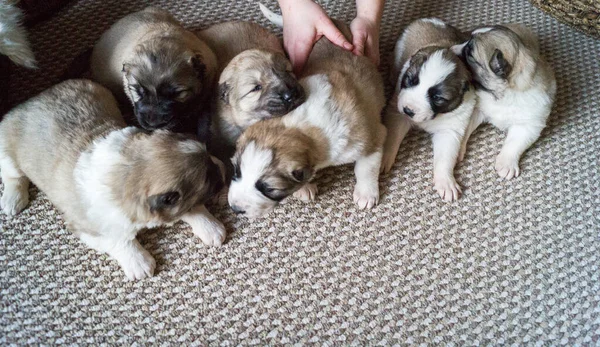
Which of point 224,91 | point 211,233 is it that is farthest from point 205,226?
point 224,91

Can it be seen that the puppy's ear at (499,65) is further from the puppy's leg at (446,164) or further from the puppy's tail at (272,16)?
the puppy's tail at (272,16)

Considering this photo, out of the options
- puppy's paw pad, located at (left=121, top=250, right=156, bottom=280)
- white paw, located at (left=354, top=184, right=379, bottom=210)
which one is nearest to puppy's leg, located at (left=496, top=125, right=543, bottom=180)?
white paw, located at (left=354, top=184, right=379, bottom=210)

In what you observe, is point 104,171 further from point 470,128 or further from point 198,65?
point 470,128

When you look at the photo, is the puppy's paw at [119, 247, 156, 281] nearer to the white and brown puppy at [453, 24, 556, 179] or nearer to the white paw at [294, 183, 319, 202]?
the white paw at [294, 183, 319, 202]

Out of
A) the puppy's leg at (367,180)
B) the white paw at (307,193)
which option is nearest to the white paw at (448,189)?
the puppy's leg at (367,180)

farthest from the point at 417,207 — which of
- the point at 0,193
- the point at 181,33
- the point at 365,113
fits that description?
the point at 0,193

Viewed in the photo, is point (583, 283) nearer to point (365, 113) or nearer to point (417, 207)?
→ point (417, 207)

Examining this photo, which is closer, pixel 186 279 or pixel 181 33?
Result: pixel 186 279
